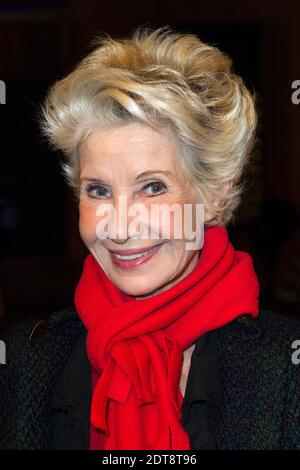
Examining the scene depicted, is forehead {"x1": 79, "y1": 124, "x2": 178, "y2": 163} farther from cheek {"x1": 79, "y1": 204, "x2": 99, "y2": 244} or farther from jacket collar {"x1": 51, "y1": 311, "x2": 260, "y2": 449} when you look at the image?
jacket collar {"x1": 51, "y1": 311, "x2": 260, "y2": 449}

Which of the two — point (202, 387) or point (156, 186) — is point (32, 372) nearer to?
point (202, 387)

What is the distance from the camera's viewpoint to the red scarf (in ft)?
5.46

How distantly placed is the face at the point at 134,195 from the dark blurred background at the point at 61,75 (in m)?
6.24

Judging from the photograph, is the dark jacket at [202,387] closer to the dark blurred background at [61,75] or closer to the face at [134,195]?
the face at [134,195]

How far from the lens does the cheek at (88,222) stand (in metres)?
1.75

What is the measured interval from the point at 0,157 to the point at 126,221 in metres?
7.83

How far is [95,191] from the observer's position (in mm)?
1751

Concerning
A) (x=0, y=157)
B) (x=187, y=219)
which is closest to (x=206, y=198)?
(x=187, y=219)

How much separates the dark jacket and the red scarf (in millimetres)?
56

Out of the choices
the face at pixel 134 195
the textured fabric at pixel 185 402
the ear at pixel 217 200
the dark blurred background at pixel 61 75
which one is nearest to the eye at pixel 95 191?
the face at pixel 134 195

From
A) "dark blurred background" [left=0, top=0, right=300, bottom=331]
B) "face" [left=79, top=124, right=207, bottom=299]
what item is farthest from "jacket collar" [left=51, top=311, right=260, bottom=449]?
"dark blurred background" [left=0, top=0, right=300, bottom=331]

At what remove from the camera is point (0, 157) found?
364 inches
